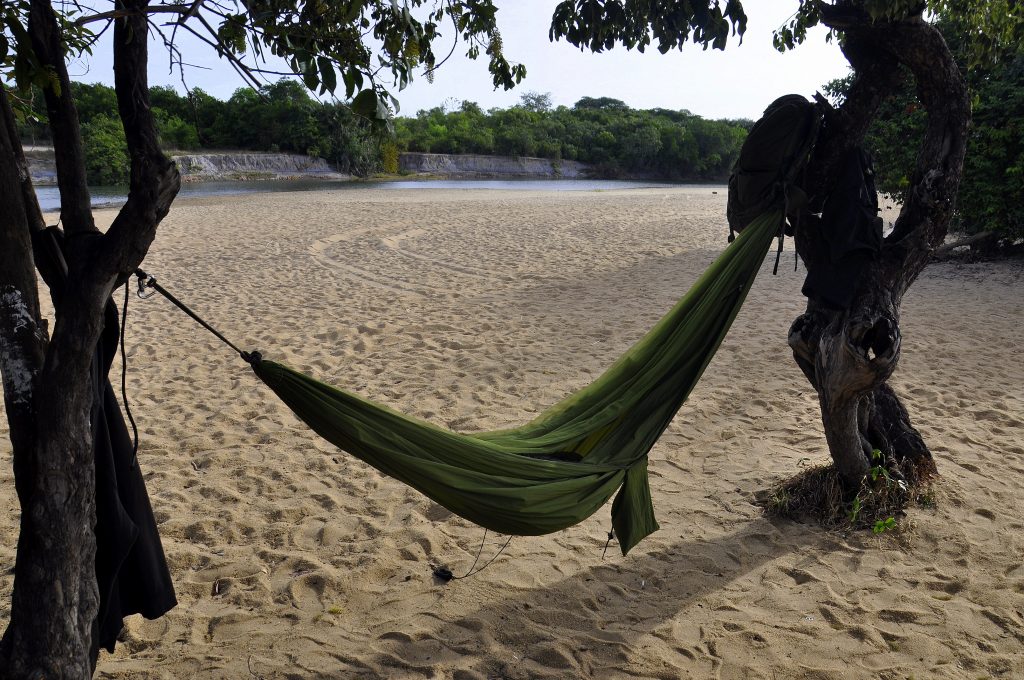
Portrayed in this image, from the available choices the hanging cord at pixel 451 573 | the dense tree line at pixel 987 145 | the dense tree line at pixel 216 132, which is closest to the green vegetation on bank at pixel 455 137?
the dense tree line at pixel 216 132

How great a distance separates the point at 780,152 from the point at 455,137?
1898 inches

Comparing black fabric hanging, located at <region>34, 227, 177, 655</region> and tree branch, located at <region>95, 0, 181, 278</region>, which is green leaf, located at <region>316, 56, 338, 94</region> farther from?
black fabric hanging, located at <region>34, 227, 177, 655</region>

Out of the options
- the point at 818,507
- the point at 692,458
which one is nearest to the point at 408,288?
the point at 692,458

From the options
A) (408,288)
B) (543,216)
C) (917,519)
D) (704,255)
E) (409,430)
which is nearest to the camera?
(409,430)

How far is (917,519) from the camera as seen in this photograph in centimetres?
291

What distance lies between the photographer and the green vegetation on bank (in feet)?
113

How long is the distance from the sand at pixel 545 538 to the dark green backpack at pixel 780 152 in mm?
1338

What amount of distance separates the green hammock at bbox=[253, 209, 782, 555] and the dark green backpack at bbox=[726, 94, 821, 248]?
66mm

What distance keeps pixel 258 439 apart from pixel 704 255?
668 centimetres

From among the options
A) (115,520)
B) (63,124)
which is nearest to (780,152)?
(63,124)

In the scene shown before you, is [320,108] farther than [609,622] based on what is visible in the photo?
No

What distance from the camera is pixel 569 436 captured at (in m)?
2.43

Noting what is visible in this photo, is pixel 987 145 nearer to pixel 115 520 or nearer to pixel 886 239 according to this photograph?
pixel 886 239

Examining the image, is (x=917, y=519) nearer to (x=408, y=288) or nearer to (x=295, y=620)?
(x=295, y=620)
